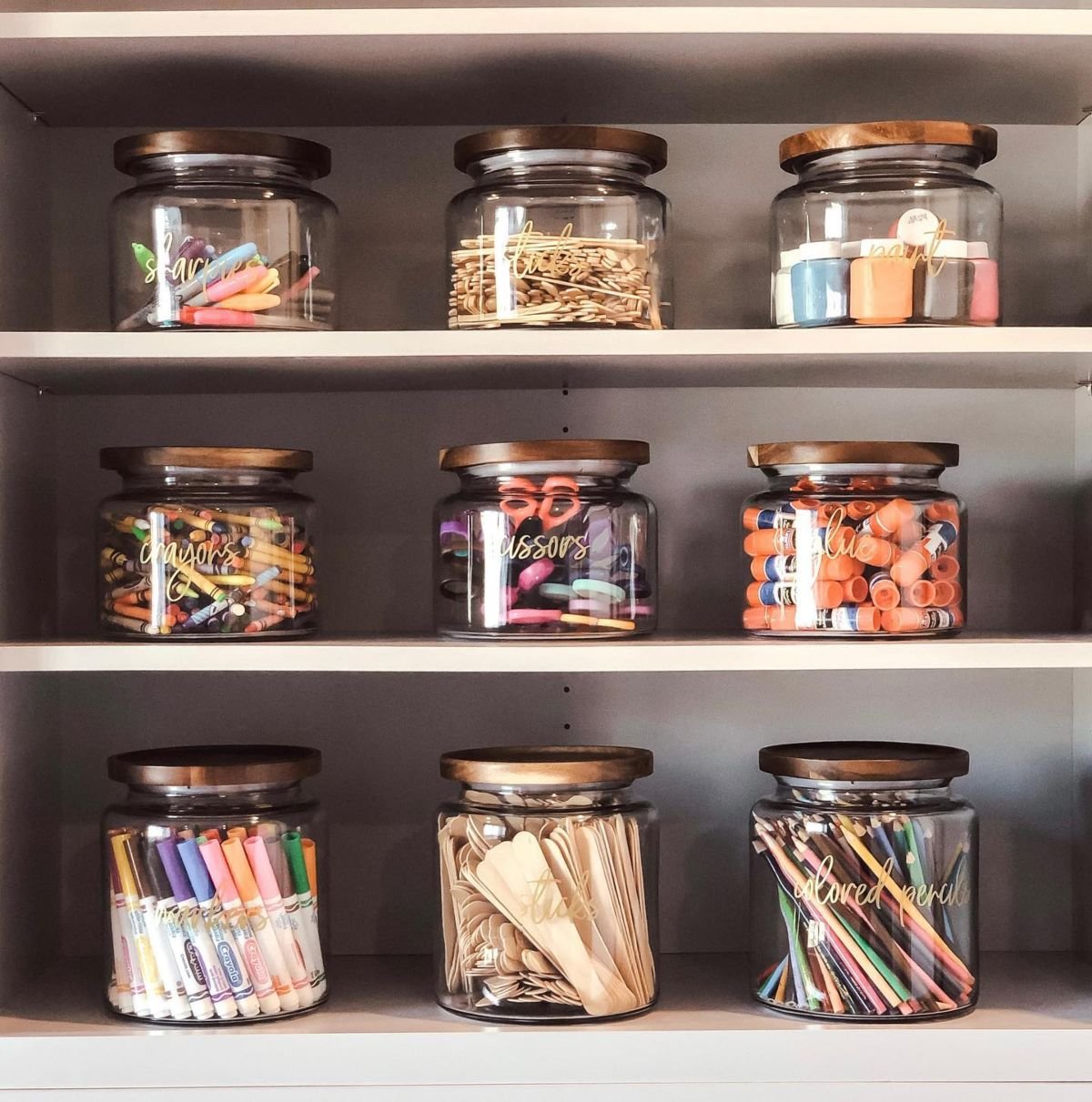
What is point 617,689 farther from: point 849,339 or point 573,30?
point 573,30

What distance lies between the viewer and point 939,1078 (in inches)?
43.7

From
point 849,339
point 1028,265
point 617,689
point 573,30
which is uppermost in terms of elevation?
point 573,30

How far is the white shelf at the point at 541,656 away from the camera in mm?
1124

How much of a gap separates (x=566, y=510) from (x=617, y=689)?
30 centimetres

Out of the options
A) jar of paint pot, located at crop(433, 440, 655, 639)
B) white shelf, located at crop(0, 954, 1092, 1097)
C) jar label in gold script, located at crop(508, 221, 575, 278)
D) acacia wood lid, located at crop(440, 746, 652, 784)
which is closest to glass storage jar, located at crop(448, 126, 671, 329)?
jar label in gold script, located at crop(508, 221, 575, 278)

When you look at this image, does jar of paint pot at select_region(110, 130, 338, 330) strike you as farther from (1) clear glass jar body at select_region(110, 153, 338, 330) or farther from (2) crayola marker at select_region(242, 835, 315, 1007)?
(2) crayola marker at select_region(242, 835, 315, 1007)

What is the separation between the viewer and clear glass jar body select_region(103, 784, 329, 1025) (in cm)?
113

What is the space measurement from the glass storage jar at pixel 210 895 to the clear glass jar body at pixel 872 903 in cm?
40

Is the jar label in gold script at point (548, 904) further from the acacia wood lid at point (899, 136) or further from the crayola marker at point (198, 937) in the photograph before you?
the acacia wood lid at point (899, 136)

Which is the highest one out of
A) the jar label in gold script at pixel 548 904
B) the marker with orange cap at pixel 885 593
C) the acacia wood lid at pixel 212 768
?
the marker with orange cap at pixel 885 593

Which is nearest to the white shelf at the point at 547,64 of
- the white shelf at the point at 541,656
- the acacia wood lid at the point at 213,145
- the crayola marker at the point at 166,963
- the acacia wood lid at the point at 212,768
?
the acacia wood lid at the point at 213,145

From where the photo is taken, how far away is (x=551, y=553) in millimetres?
1169

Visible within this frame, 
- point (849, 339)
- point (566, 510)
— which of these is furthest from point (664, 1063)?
point (849, 339)

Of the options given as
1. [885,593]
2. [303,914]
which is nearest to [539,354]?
[885,593]
